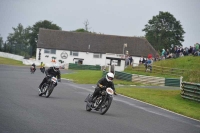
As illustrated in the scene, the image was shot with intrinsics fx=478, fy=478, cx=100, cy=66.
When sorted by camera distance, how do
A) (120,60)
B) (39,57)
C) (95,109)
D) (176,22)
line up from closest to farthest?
(95,109) → (120,60) → (39,57) → (176,22)

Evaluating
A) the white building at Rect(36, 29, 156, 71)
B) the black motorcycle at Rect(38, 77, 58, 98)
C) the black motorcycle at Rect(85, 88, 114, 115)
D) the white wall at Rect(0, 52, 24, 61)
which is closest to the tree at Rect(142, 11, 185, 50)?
the white building at Rect(36, 29, 156, 71)

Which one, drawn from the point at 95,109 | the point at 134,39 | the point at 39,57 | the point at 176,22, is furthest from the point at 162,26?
the point at 95,109

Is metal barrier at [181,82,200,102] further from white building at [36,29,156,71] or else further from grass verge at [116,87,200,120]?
white building at [36,29,156,71]

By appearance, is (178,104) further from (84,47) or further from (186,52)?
(84,47)

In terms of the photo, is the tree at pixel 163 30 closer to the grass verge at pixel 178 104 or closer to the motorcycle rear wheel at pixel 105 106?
the grass verge at pixel 178 104

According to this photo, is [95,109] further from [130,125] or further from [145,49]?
[145,49]

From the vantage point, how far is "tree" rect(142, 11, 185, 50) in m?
116

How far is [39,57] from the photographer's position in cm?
9850

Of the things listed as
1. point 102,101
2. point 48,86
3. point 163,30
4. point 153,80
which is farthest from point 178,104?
point 163,30

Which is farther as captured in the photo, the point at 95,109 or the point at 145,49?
the point at 145,49

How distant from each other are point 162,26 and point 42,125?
108m

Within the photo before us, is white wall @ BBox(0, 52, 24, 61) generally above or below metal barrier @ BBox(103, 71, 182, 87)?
above

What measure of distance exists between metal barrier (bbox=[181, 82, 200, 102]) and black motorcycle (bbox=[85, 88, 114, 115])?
463 inches

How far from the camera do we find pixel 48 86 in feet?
72.8
